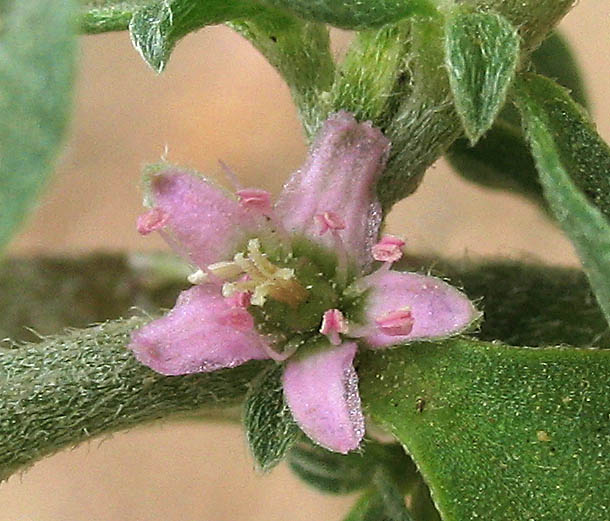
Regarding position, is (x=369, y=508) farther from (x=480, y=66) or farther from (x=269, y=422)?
(x=480, y=66)

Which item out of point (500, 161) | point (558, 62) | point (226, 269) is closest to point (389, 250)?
point (226, 269)

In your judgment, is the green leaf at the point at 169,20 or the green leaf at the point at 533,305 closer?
the green leaf at the point at 169,20

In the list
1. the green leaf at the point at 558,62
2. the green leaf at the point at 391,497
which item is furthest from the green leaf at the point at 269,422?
the green leaf at the point at 558,62

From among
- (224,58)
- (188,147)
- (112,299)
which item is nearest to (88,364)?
(112,299)

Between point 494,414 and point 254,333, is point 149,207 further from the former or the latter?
point 494,414

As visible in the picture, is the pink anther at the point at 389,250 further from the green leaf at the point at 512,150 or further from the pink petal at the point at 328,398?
the green leaf at the point at 512,150
